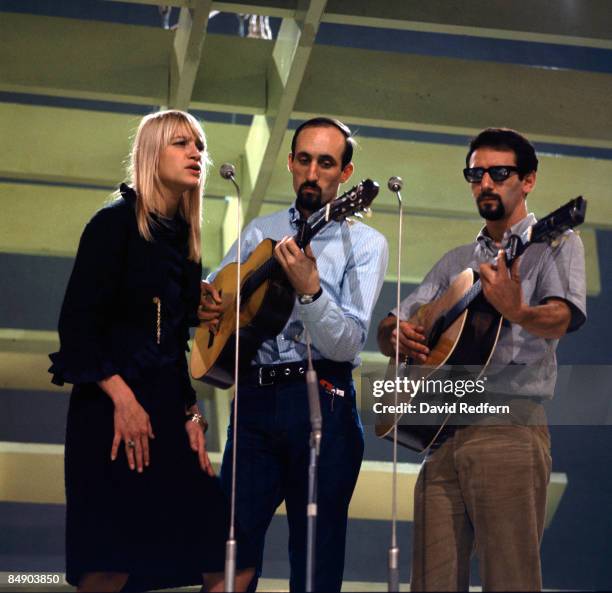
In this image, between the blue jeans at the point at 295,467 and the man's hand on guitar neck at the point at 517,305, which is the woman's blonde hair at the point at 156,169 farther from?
the man's hand on guitar neck at the point at 517,305

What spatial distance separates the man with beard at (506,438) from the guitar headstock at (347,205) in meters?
0.39

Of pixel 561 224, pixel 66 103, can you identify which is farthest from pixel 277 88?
pixel 66 103

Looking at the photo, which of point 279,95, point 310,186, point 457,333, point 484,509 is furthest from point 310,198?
point 279,95

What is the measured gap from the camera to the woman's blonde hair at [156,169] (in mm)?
3512

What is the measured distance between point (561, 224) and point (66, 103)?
264 inches

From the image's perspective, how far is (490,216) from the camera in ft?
12.3

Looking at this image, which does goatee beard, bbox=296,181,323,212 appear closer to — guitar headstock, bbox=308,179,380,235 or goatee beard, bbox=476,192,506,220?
guitar headstock, bbox=308,179,380,235

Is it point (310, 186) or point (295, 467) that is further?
point (310, 186)

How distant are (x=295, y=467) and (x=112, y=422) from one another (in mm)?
747

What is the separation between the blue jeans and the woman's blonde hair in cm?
55

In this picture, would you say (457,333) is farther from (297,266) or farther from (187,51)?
(187,51)

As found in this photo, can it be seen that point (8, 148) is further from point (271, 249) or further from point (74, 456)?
point (74, 456)

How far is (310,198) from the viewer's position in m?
3.90
